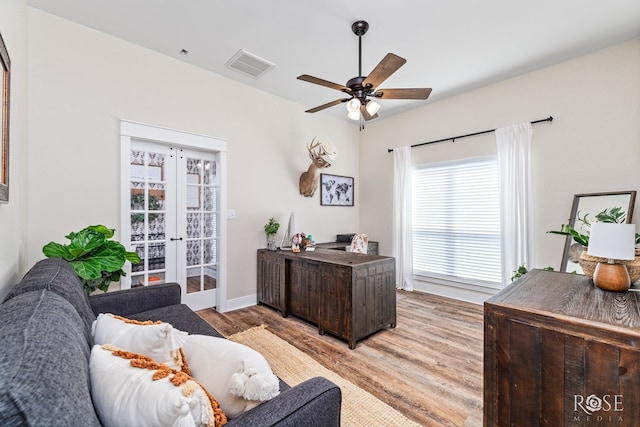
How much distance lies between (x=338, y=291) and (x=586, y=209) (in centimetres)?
283

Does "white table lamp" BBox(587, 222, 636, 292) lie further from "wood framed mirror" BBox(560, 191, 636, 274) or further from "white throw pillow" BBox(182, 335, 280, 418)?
"wood framed mirror" BBox(560, 191, 636, 274)

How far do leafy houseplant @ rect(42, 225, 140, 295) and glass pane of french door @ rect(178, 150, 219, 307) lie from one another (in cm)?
108

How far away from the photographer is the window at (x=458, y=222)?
367 cm

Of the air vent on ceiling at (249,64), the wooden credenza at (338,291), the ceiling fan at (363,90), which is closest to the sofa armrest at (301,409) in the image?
the wooden credenza at (338,291)

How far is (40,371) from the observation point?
0.51 metres

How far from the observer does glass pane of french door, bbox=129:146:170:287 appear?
295 centimetres

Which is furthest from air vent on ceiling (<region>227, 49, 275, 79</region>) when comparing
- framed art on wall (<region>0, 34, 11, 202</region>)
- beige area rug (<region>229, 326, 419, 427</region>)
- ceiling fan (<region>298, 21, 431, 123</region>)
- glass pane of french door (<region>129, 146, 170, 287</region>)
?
beige area rug (<region>229, 326, 419, 427</region>)

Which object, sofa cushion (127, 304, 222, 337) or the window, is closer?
sofa cushion (127, 304, 222, 337)

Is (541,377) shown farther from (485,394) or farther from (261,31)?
(261,31)

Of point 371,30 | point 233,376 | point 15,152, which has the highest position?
point 371,30

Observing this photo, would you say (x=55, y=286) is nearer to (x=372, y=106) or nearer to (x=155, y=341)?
(x=155, y=341)

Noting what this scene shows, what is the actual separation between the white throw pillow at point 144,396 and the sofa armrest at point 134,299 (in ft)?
4.63

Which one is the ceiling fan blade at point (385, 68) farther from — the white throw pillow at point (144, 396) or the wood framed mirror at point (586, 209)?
the wood framed mirror at point (586, 209)

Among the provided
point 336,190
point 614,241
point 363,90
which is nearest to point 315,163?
point 336,190
